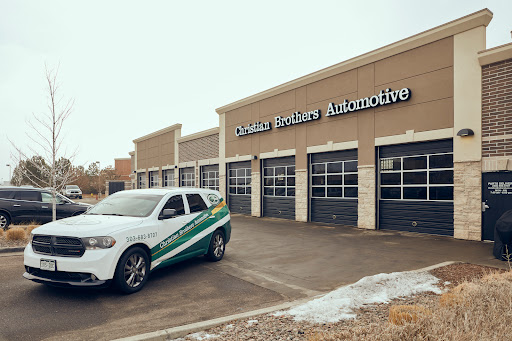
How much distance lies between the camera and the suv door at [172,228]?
706cm

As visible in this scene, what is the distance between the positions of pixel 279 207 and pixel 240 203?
395cm

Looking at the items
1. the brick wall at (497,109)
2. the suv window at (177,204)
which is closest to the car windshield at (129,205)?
the suv window at (177,204)

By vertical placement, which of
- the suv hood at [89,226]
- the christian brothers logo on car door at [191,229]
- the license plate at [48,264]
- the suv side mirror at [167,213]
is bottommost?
the license plate at [48,264]

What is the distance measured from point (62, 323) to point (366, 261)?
669cm

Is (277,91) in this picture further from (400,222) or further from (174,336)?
(174,336)

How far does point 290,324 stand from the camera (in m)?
4.59

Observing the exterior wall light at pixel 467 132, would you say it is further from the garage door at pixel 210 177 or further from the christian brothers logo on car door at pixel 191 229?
the garage door at pixel 210 177

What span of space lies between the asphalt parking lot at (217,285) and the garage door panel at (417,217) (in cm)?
89

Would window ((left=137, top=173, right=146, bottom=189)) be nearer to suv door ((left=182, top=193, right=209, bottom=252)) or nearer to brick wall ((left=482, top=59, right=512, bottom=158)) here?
suv door ((left=182, top=193, right=209, bottom=252))

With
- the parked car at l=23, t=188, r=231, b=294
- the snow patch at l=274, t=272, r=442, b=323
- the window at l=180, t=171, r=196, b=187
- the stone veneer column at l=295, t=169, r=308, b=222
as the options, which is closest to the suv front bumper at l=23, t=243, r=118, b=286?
the parked car at l=23, t=188, r=231, b=294

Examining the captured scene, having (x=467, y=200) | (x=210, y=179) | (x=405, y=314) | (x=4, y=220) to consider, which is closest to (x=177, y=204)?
(x=405, y=314)

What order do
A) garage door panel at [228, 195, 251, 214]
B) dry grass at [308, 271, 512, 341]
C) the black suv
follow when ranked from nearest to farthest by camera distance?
1. dry grass at [308, 271, 512, 341]
2. the black suv
3. garage door panel at [228, 195, 251, 214]

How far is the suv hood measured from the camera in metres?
6.00

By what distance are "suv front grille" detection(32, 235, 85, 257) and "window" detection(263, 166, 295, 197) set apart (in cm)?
1439
